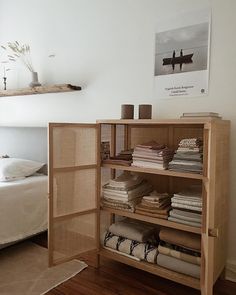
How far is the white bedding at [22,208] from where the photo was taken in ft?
7.52

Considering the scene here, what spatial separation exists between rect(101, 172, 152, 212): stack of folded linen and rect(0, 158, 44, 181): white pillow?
103 cm

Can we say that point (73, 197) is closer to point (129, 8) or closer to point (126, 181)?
point (126, 181)

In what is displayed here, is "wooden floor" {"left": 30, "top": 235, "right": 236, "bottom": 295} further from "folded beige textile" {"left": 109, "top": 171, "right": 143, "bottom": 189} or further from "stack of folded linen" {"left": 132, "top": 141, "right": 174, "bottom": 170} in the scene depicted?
"stack of folded linen" {"left": 132, "top": 141, "right": 174, "bottom": 170}

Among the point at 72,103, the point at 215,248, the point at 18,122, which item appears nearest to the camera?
the point at 215,248

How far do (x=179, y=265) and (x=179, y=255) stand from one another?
62 millimetres

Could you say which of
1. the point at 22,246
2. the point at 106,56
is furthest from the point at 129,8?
the point at 22,246

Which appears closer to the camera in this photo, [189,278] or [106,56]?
[189,278]

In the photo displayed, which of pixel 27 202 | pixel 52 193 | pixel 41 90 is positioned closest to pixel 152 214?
pixel 52 193

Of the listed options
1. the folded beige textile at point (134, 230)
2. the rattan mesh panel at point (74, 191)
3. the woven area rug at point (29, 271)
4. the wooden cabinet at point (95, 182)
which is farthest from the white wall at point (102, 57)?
the woven area rug at point (29, 271)

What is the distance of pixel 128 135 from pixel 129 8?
1120 millimetres

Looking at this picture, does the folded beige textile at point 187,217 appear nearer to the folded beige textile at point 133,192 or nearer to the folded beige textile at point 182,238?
the folded beige textile at point 182,238

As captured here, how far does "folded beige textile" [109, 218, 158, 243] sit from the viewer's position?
2.07 m

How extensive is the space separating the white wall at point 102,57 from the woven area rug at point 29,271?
1259mm

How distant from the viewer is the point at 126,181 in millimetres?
2109
